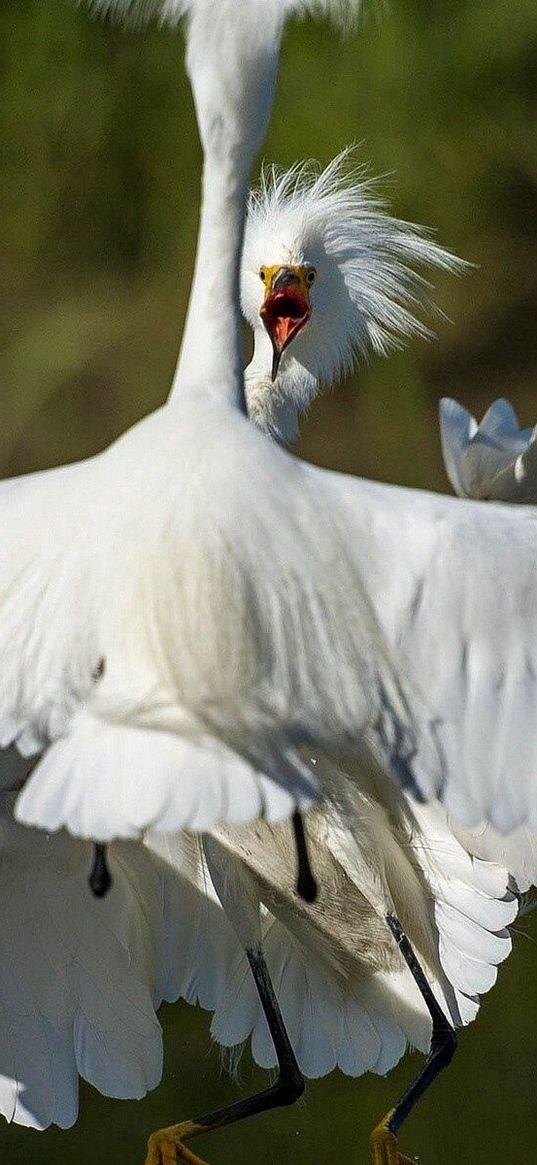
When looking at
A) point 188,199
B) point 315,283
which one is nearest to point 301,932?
point 315,283

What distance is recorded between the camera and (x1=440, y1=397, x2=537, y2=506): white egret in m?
1.92

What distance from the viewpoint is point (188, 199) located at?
13.4 ft

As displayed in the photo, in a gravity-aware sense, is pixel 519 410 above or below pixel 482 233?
below

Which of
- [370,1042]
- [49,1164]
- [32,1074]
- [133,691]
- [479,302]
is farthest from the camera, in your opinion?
[479,302]

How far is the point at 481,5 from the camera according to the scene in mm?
3809

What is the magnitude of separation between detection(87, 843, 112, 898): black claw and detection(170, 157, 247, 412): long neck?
34cm

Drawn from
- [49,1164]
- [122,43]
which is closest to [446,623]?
[49,1164]

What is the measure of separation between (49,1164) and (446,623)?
63.6 inches

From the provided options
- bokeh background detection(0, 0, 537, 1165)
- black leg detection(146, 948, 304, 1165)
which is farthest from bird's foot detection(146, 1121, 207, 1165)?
bokeh background detection(0, 0, 537, 1165)

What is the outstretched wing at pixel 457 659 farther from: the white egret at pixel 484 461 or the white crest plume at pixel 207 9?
the white egret at pixel 484 461

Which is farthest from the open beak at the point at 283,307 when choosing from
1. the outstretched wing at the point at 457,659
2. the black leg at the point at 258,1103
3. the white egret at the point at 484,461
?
the outstretched wing at the point at 457,659

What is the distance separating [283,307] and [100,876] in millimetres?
975

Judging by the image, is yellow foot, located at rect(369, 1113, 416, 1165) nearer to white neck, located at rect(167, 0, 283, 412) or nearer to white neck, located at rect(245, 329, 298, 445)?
white neck, located at rect(245, 329, 298, 445)

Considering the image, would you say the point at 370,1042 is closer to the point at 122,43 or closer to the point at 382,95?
the point at 382,95
